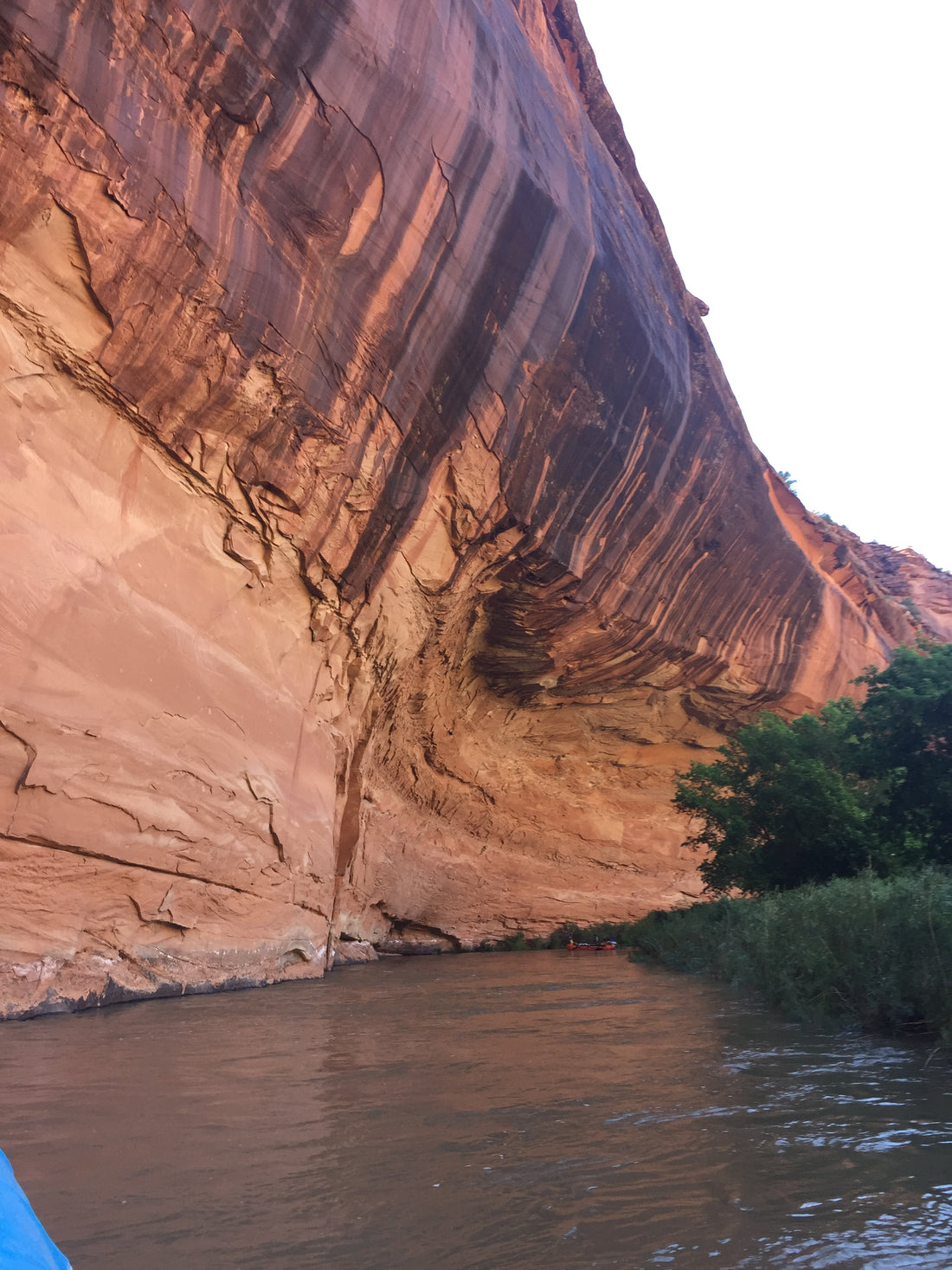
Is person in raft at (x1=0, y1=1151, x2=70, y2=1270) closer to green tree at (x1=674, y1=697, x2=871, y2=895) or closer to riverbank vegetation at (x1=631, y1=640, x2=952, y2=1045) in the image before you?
riverbank vegetation at (x1=631, y1=640, x2=952, y2=1045)

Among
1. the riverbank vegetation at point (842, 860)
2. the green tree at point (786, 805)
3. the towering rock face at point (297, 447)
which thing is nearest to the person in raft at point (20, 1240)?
the riverbank vegetation at point (842, 860)

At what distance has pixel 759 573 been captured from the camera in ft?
56.2

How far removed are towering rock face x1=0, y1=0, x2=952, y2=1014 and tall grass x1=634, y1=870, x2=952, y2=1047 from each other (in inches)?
207

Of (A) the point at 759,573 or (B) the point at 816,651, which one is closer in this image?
(A) the point at 759,573

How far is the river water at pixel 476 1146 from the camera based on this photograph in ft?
8.49

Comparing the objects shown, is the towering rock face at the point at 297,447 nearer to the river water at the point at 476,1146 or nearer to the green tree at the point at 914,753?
the river water at the point at 476,1146

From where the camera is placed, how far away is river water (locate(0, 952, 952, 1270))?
2588 millimetres

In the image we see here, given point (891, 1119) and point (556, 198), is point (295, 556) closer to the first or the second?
point (556, 198)

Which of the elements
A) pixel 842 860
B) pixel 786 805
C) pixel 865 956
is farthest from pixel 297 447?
pixel 842 860

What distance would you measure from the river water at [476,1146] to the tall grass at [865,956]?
332mm

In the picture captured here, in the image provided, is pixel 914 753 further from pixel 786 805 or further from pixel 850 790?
pixel 786 805

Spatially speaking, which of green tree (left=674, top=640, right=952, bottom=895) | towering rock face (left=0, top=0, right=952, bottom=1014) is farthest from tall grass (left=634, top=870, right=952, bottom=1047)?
towering rock face (left=0, top=0, right=952, bottom=1014)

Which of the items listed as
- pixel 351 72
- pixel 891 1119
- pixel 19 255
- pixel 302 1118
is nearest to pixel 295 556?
pixel 19 255

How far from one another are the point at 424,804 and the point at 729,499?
7.85 metres
